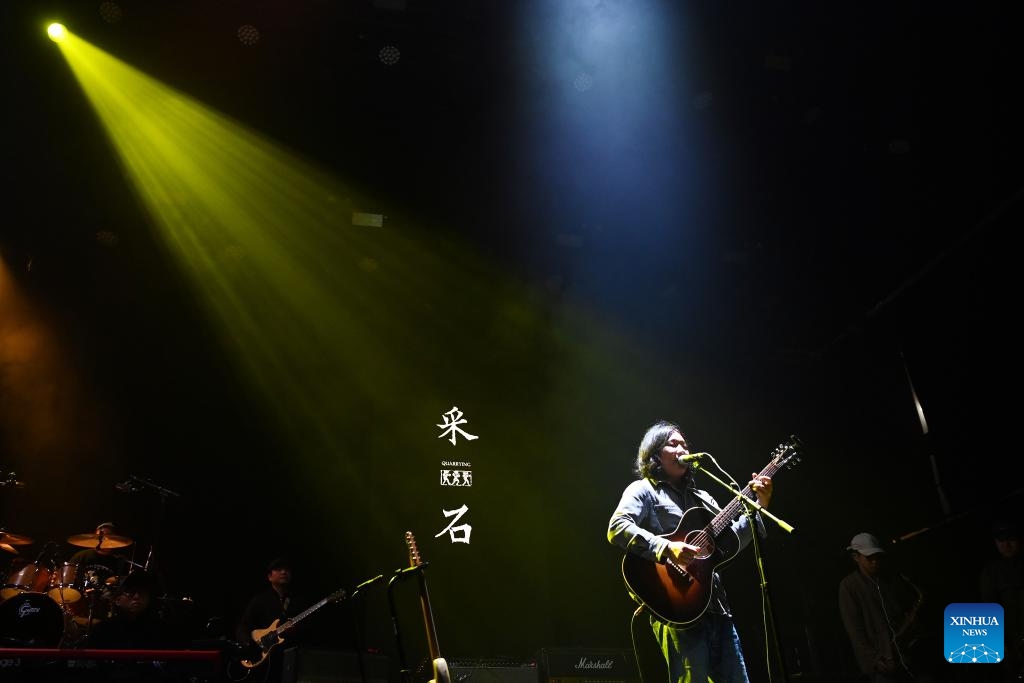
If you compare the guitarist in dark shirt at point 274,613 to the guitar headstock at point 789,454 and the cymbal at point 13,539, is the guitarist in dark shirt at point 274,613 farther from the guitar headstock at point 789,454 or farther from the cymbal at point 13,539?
the guitar headstock at point 789,454

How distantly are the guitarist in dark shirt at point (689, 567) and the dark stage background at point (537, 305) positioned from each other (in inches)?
129

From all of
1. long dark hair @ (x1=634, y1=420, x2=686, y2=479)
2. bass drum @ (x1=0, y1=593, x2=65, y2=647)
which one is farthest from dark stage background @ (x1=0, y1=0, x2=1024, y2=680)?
long dark hair @ (x1=634, y1=420, x2=686, y2=479)

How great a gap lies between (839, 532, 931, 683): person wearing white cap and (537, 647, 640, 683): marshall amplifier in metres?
1.84

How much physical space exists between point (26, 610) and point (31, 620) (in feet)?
0.27

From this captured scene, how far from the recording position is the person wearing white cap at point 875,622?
19.5 ft

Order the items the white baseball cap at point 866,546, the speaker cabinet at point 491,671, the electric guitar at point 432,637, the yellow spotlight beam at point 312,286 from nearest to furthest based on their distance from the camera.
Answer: the electric guitar at point 432,637 → the speaker cabinet at point 491,671 → the white baseball cap at point 866,546 → the yellow spotlight beam at point 312,286

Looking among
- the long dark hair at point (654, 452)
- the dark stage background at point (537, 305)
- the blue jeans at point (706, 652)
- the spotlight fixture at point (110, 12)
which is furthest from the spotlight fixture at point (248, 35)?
the blue jeans at point (706, 652)

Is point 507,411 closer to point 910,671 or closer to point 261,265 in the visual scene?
point 261,265

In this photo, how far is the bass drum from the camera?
5742mm

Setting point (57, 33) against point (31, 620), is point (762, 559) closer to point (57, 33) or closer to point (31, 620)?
point (31, 620)

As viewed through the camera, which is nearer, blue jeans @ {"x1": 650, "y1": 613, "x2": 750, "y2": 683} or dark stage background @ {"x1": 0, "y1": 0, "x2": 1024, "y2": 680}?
blue jeans @ {"x1": 650, "y1": 613, "x2": 750, "y2": 683}

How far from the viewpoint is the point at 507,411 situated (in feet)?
27.7

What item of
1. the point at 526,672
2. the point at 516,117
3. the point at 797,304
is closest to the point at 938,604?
the point at 797,304

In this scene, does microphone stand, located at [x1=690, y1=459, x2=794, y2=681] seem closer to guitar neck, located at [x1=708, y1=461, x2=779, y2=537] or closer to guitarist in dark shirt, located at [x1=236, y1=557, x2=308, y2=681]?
guitar neck, located at [x1=708, y1=461, x2=779, y2=537]
